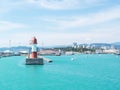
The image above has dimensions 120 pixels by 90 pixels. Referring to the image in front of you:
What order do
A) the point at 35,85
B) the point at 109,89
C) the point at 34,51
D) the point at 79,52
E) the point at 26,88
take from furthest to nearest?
the point at 79,52 < the point at 34,51 < the point at 35,85 < the point at 26,88 < the point at 109,89

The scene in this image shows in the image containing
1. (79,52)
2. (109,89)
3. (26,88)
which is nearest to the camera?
(109,89)

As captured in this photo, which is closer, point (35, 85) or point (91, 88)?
point (91, 88)

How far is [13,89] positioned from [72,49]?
154 metres

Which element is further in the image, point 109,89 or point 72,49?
point 72,49

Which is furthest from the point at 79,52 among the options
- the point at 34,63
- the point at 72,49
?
the point at 34,63

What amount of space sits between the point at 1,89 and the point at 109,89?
8984mm

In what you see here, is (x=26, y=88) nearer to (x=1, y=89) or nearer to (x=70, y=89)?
(x=1, y=89)

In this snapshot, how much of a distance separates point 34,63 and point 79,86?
1032 inches

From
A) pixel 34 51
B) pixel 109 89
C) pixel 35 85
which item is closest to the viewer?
pixel 109 89

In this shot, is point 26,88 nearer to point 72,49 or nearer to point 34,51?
point 34,51

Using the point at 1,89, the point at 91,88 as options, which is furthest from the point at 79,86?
the point at 1,89

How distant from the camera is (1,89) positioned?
26.8 meters

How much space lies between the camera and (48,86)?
28.4m

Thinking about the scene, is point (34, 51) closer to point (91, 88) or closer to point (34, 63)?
point (34, 63)
